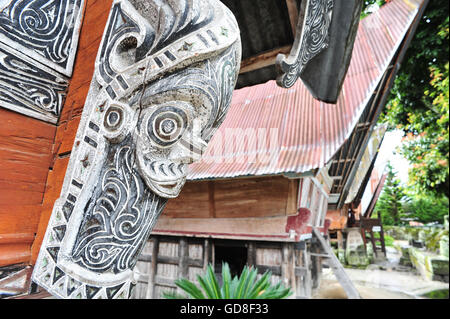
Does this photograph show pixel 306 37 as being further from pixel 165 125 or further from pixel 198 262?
pixel 198 262

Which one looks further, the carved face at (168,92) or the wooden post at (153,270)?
the wooden post at (153,270)

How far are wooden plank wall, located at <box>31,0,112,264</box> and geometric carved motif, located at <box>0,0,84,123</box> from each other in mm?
30

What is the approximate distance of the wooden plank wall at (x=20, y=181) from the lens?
0.79m

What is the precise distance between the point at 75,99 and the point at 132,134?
34 cm

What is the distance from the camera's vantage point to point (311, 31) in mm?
1622

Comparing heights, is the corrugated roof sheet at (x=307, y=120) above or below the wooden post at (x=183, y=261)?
above

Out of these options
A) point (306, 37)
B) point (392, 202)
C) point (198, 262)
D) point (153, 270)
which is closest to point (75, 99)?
point (306, 37)

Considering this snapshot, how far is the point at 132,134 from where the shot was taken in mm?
782

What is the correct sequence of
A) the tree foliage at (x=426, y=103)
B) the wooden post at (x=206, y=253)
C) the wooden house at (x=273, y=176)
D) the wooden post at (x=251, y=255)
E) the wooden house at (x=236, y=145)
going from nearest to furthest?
1. the wooden house at (x=236, y=145)
2. the wooden house at (x=273, y=176)
3. the wooden post at (x=251, y=255)
4. the wooden post at (x=206, y=253)
5. the tree foliage at (x=426, y=103)

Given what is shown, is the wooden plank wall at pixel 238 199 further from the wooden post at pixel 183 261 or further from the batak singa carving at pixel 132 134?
the batak singa carving at pixel 132 134

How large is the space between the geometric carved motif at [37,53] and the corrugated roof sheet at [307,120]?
2.77 metres


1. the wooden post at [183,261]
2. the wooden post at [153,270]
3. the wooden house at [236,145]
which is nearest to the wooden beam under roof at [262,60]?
the wooden house at [236,145]
